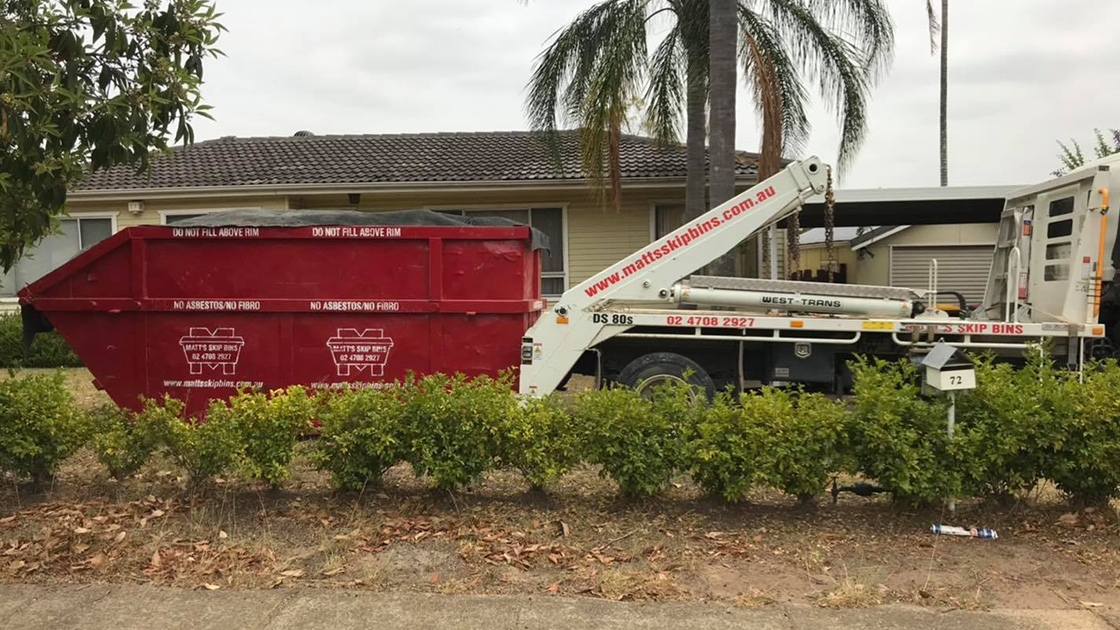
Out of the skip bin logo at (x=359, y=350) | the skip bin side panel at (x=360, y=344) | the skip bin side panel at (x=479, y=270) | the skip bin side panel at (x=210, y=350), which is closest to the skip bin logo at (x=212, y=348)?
the skip bin side panel at (x=210, y=350)

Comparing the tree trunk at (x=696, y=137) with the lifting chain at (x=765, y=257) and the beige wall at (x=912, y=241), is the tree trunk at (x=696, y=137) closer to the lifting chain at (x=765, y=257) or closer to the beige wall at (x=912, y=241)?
the lifting chain at (x=765, y=257)

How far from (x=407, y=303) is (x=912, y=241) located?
17.2m

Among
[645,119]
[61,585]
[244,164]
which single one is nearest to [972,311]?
[645,119]

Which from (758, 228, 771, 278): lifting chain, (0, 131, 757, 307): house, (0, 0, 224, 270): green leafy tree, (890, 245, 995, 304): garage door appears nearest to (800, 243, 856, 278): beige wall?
(890, 245, 995, 304): garage door

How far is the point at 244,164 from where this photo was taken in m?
16.3

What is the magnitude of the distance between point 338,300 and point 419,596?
4.11 metres

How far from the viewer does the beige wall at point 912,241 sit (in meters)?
19.8

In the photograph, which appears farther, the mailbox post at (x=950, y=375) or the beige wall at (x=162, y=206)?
the beige wall at (x=162, y=206)

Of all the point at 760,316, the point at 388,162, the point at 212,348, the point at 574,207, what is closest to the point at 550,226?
the point at 574,207

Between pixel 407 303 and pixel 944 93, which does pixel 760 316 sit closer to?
pixel 407 303

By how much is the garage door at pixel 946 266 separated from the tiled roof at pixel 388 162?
25.5 ft

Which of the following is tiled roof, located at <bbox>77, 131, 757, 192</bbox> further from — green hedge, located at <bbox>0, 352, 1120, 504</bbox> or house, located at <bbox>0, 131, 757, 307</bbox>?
green hedge, located at <bbox>0, 352, 1120, 504</bbox>

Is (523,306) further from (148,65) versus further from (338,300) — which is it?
(148,65)

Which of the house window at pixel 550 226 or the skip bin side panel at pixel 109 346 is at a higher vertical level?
the house window at pixel 550 226
